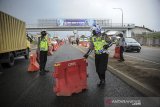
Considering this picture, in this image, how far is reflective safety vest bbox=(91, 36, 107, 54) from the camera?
9.61 meters

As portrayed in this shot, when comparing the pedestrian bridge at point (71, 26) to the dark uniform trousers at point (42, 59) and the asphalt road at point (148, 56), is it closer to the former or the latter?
the asphalt road at point (148, 56)

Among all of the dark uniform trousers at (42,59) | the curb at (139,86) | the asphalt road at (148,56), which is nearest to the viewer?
the curb at (139,86)

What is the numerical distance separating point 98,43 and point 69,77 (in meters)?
1.81

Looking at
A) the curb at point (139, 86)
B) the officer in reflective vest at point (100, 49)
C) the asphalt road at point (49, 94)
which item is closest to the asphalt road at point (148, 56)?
the curb at point (139, 86)

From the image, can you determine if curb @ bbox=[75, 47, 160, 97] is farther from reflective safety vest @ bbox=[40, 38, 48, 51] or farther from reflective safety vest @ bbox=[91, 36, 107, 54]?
reflective safety vest @ bbox=[40, 38, 48, 51]

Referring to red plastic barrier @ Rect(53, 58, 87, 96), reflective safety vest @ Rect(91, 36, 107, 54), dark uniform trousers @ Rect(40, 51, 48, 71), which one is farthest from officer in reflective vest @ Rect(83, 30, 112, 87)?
dark uniform trousers @ Rect(40, 51, 48, 71)

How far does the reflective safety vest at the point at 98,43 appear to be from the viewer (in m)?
9.61

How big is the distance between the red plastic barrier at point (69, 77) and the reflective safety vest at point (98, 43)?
0.79m

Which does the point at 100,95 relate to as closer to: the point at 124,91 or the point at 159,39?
the point at 124,91

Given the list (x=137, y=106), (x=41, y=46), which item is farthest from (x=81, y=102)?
(x=41, y=46)

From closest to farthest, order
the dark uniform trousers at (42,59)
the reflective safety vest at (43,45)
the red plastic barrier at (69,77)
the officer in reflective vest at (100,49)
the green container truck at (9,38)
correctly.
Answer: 1. the red plastic barrier at (69,77)
2. the officer in reflective vest at (100,49)
3. the dark uniform trousers at (42,59)
4. the reflective safety vest at (43,45)
5. the green container truck at (9,38)

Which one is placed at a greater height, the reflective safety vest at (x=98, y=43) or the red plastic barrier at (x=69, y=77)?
the reflective safety vest at (x=98, y=43)

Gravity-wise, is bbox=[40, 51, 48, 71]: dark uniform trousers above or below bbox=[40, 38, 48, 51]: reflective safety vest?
below

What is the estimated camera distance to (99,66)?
9.64m
